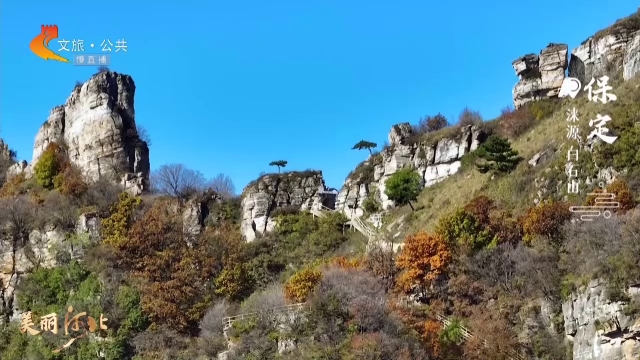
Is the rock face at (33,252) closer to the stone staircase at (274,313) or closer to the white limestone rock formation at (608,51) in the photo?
the stone staircase at (274,313)

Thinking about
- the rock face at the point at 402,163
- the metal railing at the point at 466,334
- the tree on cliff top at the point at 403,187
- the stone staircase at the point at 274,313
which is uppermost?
the rock face at the point at 402,163

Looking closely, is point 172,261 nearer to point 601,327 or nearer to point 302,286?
point 302,286

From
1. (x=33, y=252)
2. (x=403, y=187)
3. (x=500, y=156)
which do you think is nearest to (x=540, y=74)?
(x=500, y=156)

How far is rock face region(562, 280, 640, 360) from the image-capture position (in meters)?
21.0

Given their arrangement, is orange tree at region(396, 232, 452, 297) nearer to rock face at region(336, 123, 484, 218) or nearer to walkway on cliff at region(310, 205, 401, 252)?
walkway on cliff at region(310, 205, 401, 252)

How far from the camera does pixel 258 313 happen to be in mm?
29375

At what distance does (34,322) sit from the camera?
1502 inches

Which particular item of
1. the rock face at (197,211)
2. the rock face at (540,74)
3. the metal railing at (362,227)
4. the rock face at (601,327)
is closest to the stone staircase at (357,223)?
the metal railing at (362,227)

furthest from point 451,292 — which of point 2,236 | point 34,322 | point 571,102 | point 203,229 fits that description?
point 2,236

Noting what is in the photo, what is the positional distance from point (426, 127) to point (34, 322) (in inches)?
1174

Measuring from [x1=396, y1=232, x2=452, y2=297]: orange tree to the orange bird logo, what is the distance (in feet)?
55.9

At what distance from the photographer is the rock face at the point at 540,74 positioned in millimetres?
43062

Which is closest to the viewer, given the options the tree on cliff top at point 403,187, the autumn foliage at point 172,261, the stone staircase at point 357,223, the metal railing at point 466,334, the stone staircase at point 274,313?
the metal railing at point 466,334

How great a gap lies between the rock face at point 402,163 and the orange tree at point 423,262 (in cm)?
1254
